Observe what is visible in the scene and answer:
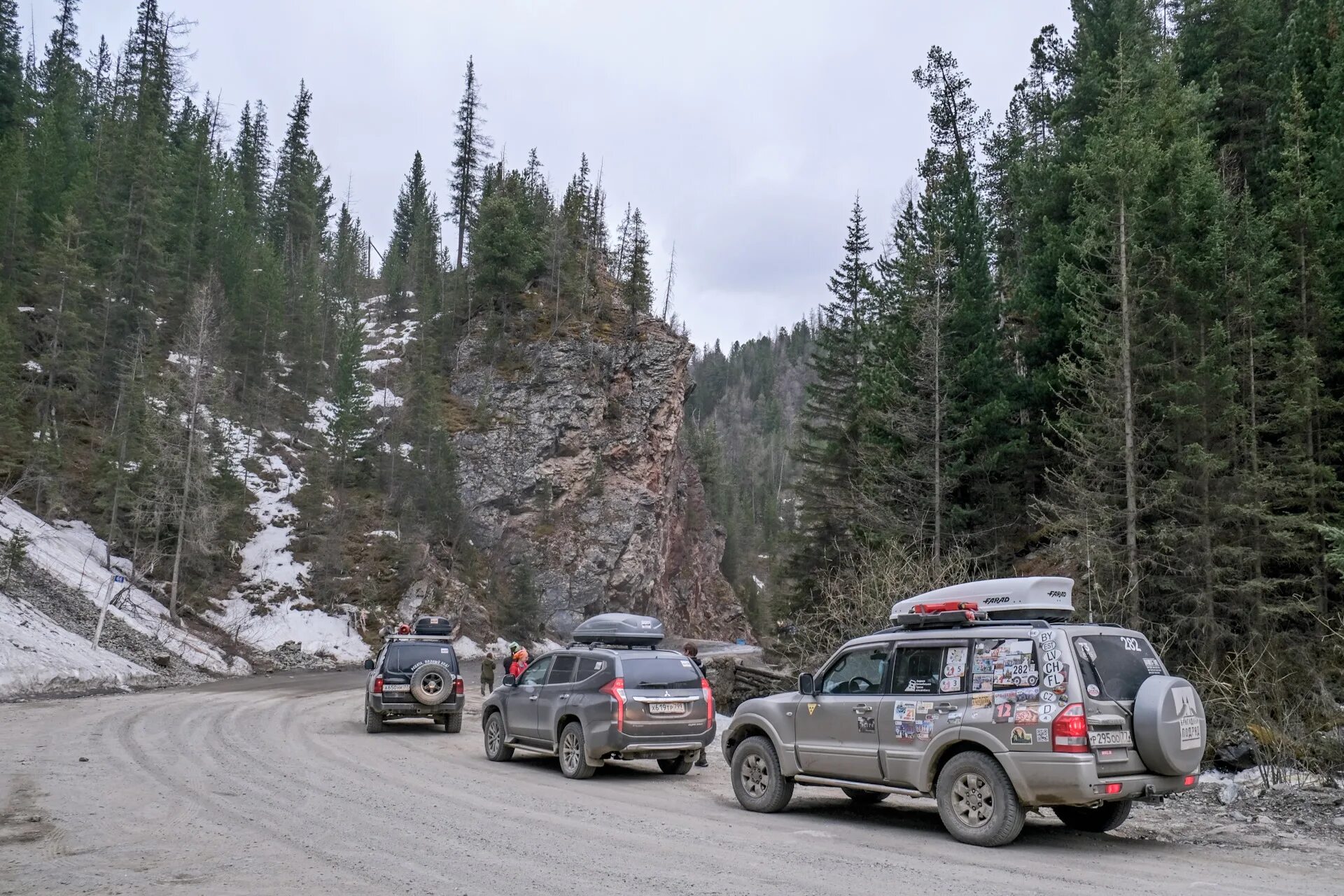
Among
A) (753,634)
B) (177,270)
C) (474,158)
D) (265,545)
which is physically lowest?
(753,634)

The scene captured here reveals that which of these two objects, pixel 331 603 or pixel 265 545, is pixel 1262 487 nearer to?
pixel 331 603

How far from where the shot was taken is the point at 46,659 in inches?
865

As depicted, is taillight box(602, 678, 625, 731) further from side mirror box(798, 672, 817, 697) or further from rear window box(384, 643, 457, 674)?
rear window box(384, 643, 457, 674)

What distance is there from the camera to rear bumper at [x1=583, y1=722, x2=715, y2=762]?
11.7 metres

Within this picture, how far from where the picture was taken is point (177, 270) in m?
53.3

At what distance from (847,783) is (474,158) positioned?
87.3m

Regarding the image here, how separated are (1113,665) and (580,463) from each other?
5300 centimetres

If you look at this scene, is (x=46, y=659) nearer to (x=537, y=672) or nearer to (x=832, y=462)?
(x=537, y=672)

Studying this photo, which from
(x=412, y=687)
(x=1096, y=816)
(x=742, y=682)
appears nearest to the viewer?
(x=1096, y=816)

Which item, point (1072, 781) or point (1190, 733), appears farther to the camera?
point (1190, 733)

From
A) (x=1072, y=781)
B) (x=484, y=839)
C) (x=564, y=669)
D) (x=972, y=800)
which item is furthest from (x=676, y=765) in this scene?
(x=1072, y=781)

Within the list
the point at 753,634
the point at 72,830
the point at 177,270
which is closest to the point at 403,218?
the point at 177,270

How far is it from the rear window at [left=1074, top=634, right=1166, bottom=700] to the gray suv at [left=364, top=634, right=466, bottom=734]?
12472 millimetres

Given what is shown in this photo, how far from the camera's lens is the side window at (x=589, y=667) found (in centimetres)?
1230
